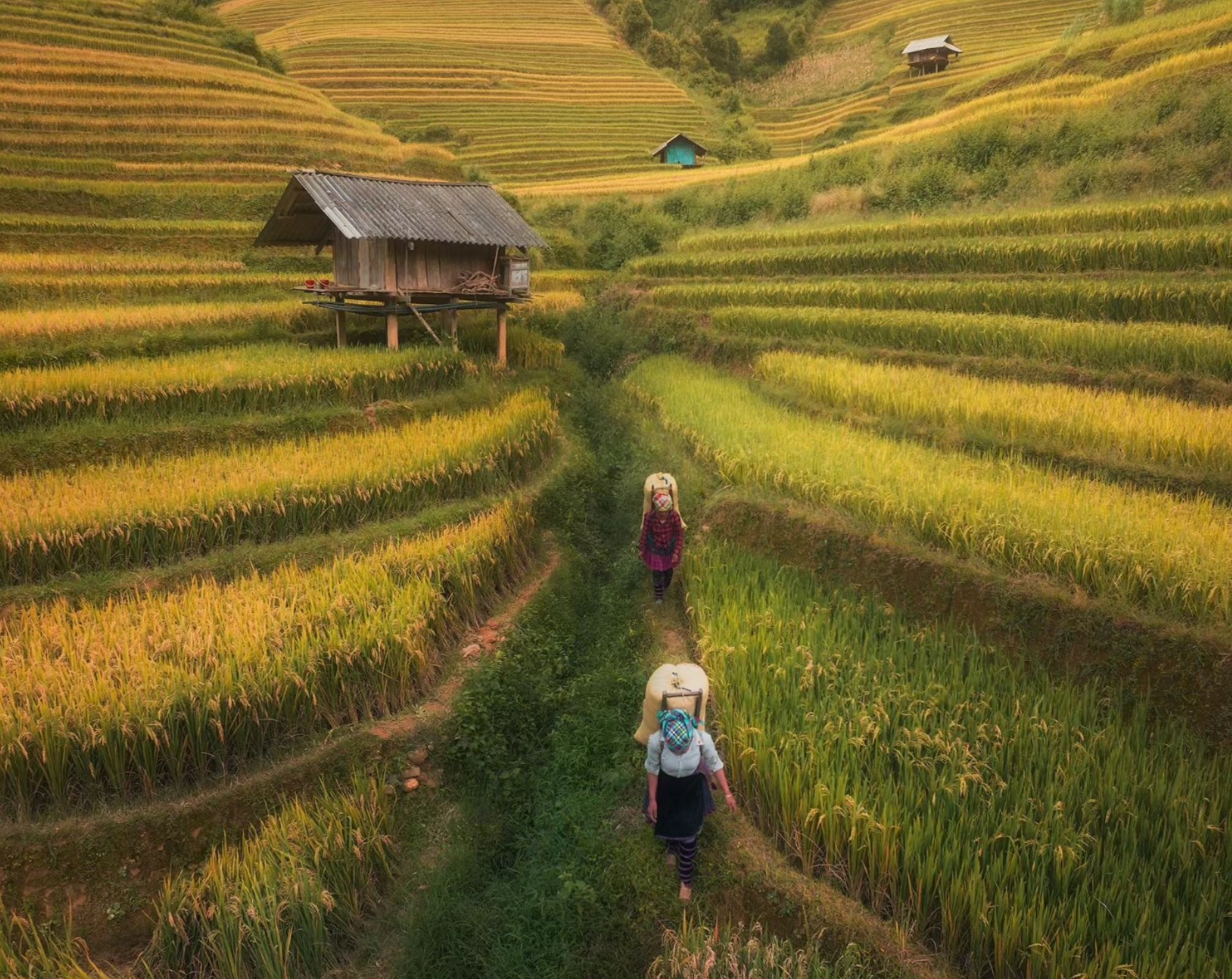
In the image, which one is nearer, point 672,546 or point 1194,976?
point 1194,976

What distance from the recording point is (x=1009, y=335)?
10.9 m

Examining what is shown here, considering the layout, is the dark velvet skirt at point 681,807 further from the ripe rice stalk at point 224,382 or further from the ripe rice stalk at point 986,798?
the ripe rice stalk at point 224,382

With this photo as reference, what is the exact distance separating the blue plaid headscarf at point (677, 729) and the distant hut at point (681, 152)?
36055mm

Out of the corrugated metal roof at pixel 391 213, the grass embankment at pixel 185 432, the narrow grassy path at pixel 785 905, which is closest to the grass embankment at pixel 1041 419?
the narrow grassy path at pixel 785 905

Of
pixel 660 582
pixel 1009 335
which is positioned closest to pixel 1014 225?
pixel 1009 335

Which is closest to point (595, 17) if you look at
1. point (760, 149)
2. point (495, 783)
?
point (760, 149)

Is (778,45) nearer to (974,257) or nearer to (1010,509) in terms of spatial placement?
(974,257)

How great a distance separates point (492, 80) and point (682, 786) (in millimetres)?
47580

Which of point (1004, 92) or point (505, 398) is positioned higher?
point (1004, 92)

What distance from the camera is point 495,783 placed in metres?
6.02

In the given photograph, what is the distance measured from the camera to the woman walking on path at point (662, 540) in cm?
746

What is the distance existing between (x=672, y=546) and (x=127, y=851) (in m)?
4.85

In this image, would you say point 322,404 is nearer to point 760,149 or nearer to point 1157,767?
point 1157,767

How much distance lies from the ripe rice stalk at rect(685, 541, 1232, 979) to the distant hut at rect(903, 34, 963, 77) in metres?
42.0
